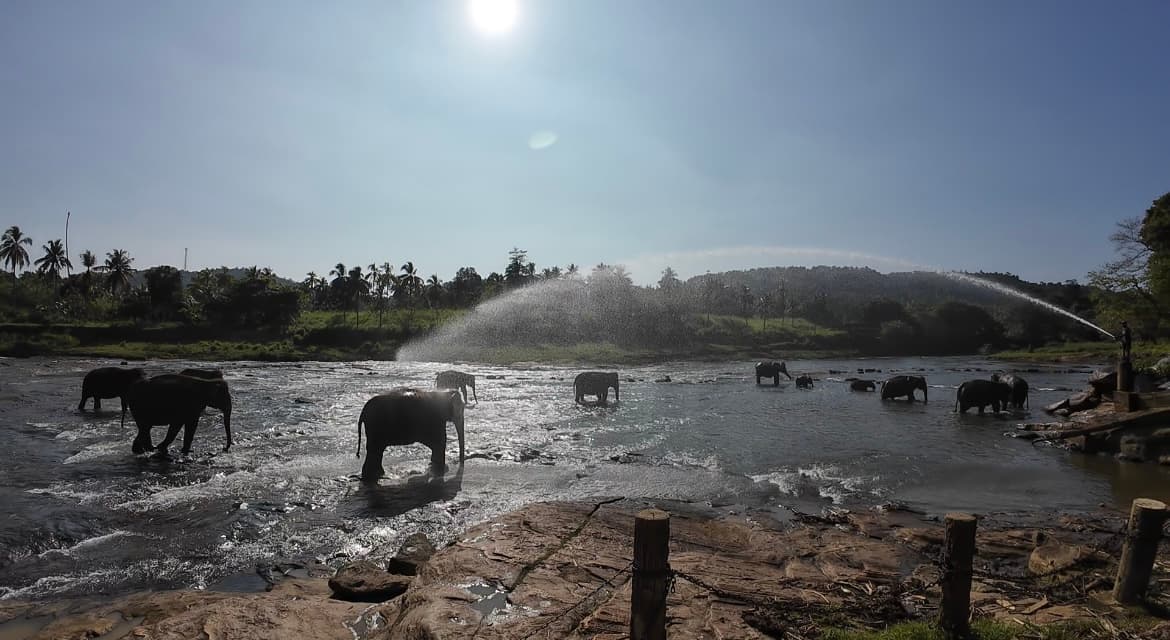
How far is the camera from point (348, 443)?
18.4m

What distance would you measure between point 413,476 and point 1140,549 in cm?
1213

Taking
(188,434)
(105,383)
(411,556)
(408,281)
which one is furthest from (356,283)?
(411,556)

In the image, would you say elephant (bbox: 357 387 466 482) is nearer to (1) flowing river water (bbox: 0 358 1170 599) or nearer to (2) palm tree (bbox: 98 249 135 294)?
(1) flowing river water (bbox: 0 358 1170 599)

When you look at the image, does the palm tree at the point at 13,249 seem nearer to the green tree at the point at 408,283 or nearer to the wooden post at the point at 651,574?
the green tree at the point at 408,283

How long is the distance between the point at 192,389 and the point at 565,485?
31.9 feet

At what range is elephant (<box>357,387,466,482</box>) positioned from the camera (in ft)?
45.3

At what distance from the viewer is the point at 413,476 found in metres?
14.2

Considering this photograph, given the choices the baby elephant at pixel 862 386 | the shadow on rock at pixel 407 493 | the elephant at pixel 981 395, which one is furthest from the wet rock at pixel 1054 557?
the baby elephant at pixel 862 386

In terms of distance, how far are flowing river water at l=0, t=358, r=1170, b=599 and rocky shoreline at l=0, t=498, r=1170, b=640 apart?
4.38 feet

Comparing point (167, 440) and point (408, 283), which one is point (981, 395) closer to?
point (167, 440)

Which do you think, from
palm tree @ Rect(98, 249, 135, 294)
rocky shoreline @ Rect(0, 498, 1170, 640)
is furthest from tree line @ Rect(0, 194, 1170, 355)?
rocky shoreline @ Rect(0, 498, 1170, 640)

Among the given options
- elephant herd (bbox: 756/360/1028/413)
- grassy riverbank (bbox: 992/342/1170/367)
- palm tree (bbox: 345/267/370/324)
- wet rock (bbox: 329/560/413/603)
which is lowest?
wet rock (bbox: 329/560/413/603)

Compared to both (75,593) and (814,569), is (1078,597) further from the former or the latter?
(75,593)

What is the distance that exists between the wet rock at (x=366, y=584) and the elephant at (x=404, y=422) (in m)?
5.77
